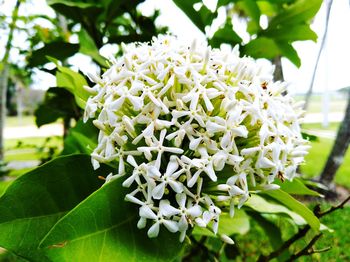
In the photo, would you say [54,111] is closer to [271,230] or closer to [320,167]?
[271,230]

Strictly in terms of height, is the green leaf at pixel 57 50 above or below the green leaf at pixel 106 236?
above

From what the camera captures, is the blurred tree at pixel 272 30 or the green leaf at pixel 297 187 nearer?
the green leaf at pixel 297 187

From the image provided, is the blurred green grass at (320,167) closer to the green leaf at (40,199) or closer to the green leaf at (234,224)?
the green leaf at (234,224)

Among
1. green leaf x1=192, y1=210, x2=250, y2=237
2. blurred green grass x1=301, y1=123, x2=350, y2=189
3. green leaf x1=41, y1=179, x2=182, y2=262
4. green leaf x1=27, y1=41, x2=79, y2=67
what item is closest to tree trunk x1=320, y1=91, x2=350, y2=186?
blurred green grass x1=301, y1=123, x2=350, y2=189

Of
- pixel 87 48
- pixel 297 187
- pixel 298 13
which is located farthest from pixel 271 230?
pixel 87 48

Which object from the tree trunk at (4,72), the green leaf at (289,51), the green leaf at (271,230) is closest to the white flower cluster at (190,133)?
the green leaf at (271,230)

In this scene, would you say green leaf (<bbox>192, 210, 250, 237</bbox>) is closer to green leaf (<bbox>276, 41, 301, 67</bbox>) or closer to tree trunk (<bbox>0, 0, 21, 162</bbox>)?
green leaf (<bbox>276, 41, 301, 67</bbox>)

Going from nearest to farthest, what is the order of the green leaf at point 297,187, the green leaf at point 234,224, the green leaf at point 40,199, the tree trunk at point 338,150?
the green leaf at point 40,199
the green leaf at point 297,187
the green leaf at point 234,224
the tree trunk at point 338,150
